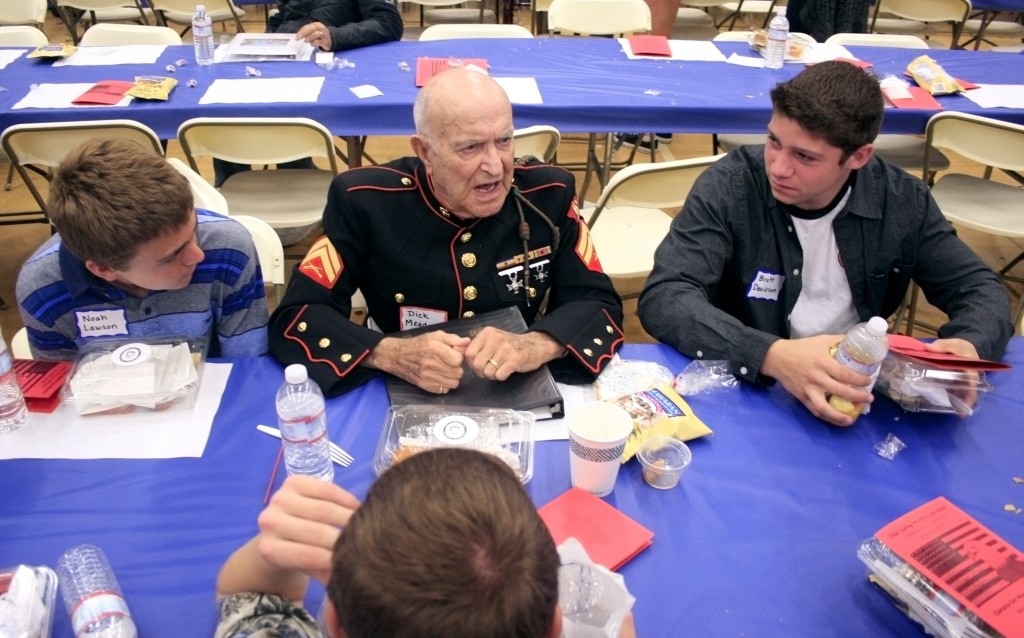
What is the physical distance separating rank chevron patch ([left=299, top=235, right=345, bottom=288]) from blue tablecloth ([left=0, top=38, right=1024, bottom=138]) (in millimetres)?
1486

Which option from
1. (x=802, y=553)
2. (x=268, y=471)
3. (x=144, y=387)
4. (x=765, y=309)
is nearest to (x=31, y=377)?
(x=144, y=387)

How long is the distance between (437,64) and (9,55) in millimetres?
2153

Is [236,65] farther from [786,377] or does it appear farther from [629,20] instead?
[786,377]

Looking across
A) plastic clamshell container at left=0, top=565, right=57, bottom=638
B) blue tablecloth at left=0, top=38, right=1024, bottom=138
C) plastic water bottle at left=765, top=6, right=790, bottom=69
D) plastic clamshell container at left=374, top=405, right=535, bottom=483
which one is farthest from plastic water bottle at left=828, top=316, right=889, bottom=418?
plastic water bottle at left=765, top=6, right=790, bottom=69

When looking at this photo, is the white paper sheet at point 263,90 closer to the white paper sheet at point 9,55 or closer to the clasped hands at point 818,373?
the white paper sheet at point 9,55

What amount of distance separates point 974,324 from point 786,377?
1.90ft

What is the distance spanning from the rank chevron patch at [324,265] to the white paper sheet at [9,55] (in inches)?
107

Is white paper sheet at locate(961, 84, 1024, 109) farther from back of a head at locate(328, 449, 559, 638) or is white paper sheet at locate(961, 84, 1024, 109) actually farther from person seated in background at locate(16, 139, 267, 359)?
back of a head at locate(328, 449, 559, 638)

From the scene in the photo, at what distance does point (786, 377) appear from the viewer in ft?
5.08

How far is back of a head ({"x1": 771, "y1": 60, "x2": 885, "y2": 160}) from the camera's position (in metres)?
1.76

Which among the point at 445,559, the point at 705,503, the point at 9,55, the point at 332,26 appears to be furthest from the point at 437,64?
the point at 445,559

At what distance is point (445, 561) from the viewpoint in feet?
2.08

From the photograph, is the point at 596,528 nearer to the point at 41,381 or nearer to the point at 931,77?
the point at 41,381

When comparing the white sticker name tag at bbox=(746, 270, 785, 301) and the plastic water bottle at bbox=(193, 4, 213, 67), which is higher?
the plastic water bottle at bbox=(193, 4, 213, 67)
